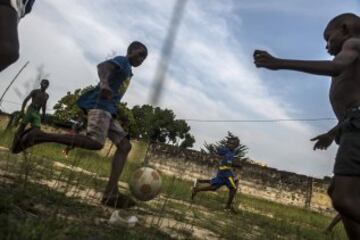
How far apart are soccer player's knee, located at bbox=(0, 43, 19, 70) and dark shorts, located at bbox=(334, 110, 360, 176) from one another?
6.75 feet

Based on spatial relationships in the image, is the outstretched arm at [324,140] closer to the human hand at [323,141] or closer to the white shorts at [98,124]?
the human hand at [323,141]

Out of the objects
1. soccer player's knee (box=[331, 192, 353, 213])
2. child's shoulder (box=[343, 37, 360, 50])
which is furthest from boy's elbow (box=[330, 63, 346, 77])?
soccer player's knee (box=[331, 192, 353, 213])

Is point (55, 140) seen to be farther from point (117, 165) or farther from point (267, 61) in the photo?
point (267, 61)

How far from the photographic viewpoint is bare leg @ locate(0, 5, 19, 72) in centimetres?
245

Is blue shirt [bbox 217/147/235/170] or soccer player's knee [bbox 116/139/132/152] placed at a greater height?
blue shirt [bbox 217/147/235/170]

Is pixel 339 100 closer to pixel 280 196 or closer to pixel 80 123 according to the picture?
pixel 80 123

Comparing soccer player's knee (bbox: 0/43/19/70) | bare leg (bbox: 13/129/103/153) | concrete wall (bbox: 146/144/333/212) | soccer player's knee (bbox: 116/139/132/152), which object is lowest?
bare leg (bbox: 13/129/103/153)

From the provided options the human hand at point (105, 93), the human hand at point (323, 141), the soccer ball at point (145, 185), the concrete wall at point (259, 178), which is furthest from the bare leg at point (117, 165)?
the concrete wall at point (259, 178)

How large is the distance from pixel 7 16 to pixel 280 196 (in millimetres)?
21713

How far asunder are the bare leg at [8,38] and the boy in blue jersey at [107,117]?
1.70m

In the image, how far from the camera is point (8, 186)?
333 centimetres

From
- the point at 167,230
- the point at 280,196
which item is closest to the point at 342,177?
the point at 167,230

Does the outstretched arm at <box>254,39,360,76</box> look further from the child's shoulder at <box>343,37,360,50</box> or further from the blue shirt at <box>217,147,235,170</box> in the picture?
the blue shirt at <box>217,147,235,170</box>

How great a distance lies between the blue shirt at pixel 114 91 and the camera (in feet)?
14.5
